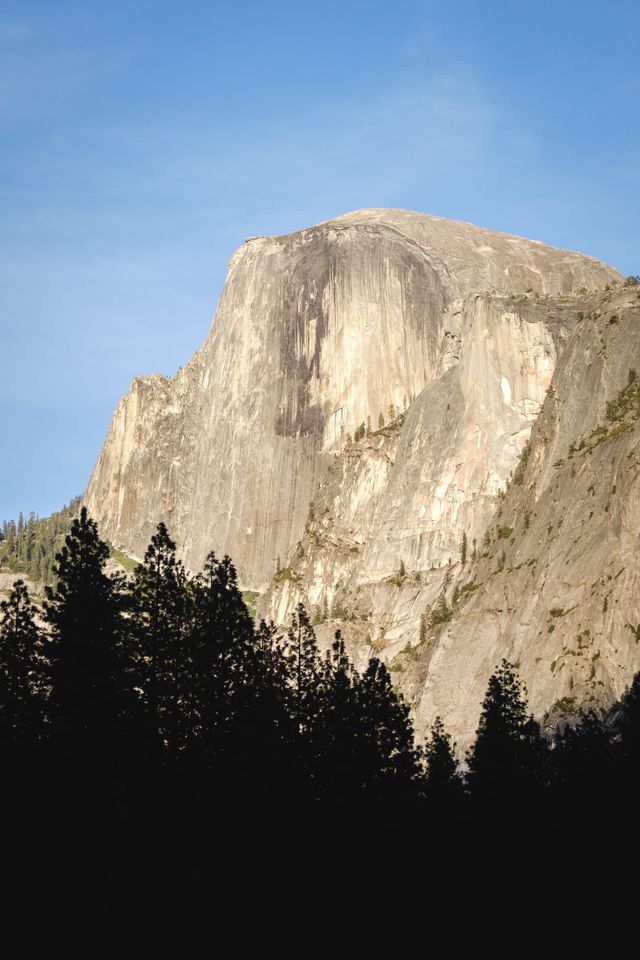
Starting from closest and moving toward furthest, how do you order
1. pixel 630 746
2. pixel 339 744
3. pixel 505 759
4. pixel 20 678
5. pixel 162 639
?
pixel 20 678 < pixel 162 639 < pixel 339 744 < pixel 505 759 < pixel 630 746

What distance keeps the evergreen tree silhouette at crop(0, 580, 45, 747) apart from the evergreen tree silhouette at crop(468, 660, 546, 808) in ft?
86.5

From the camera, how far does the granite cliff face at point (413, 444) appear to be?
123m

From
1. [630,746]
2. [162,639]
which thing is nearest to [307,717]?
[162,639]

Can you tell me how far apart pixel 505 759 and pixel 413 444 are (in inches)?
3582

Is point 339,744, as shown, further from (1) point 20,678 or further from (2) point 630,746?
(2) point 630,746

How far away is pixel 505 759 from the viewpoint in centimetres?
7644

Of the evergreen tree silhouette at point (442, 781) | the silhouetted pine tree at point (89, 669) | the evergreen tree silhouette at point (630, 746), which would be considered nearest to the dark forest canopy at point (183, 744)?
the silhouetted pine tree at point (89, 669)

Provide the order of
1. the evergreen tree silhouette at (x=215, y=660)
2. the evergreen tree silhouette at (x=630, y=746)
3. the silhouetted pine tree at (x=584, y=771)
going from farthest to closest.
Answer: the evergreen tree silhouette at (x=630, y=746), the silhouetted pine tree at (x=584, y=771), the evergreen tree silhouette at (x=215, y=660)

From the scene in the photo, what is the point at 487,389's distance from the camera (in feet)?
517

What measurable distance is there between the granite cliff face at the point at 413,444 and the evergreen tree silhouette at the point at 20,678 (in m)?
50.6

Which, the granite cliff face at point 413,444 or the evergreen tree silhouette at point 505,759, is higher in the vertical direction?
the granite cliff face at point 413,444

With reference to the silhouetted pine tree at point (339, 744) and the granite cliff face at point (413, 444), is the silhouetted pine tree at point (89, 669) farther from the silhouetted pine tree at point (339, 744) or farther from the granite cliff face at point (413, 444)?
the granite cliff face at point (413, 444)

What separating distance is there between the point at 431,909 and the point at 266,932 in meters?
11.6

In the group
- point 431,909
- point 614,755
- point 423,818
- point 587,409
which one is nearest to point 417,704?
point 587,409
